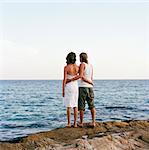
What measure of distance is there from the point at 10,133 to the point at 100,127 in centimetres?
795

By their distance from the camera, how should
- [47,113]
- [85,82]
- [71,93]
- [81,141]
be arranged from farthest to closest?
[47,113], [85,82], [71,93], [81,141]

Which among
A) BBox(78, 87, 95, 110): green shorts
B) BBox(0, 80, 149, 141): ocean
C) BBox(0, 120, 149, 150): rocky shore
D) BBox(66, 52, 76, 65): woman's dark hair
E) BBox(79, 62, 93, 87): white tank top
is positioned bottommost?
BBox(0, 80, 149, 141): ocean

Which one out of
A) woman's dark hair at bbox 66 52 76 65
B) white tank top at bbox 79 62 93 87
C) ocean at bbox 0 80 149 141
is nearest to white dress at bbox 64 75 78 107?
white tank top at bbox 79 62 93 87

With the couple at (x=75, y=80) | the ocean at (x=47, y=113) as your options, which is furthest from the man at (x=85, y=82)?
the ocean at (x=47, y=113)

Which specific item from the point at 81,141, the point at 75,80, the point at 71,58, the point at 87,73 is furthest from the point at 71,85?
the point at 81,141

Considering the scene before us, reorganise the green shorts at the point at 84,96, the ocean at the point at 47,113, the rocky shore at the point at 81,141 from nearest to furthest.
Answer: the rocky shore at the point at 81,141
the green shorts at the point at 84,96
the ocean at the point at 47,113

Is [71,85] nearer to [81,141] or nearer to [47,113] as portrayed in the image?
→ [81,141]

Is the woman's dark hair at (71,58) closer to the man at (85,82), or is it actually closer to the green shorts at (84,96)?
the man at (85,82)

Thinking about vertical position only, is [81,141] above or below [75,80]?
below

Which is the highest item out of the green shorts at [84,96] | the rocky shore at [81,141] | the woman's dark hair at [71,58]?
the woman's dark hair at [71,58]

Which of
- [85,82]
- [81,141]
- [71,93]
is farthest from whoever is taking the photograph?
[85,82]

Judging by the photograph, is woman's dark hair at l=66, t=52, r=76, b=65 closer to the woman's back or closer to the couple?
the couple

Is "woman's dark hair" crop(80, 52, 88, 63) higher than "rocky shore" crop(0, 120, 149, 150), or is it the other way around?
"woman's dark hair" crop(80, 52, 88, 63)

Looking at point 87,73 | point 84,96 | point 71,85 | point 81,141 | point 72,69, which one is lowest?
point 81,141
